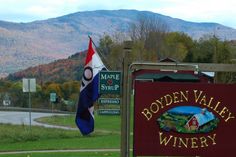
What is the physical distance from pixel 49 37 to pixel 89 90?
147 metres

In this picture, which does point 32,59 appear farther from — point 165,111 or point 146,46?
point 165,111

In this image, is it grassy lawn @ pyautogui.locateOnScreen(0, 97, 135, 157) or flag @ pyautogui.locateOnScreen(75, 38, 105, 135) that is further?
grassy lawn @ pyautogui.locateOnScreen(0, 97, 135, 157)

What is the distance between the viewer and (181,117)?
1002 centimetres

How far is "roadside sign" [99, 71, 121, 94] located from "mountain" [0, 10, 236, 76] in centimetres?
9072

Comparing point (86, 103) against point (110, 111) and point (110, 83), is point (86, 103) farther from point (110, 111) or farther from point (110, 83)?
point (110, 83)

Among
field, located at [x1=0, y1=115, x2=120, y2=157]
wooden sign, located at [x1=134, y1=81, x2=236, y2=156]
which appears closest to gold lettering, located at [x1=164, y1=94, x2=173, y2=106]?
wooden sign, located at [x1=134, y1=81, x2=236, y2=156]

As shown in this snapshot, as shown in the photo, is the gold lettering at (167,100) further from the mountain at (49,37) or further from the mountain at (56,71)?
the mountain at (49,37)

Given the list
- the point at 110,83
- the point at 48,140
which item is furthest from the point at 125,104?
the point at 48,140

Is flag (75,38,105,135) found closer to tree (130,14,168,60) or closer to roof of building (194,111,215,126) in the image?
roof of building (194,111,215,126)

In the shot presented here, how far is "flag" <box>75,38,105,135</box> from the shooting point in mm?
10930

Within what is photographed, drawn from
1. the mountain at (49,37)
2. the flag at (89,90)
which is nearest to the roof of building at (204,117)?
the flag at (89,90)

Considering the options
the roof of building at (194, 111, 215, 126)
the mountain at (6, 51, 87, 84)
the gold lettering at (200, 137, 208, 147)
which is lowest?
the mountain at (6, 51, 87, 84)

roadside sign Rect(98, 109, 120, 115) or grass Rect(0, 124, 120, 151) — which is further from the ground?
roadside sign Rect(98, 109, 120, 115)

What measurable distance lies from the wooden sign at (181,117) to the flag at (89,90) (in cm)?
122
